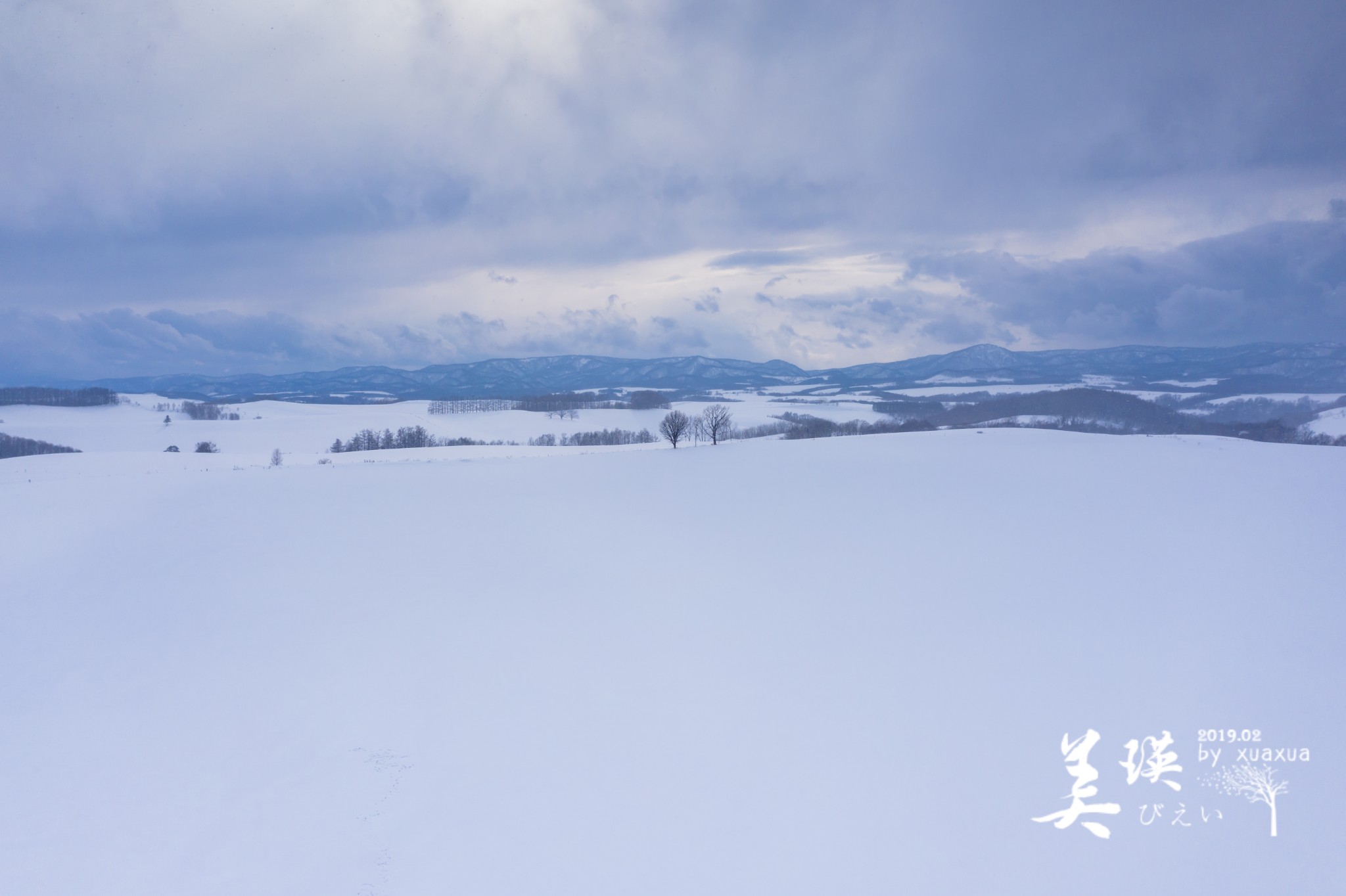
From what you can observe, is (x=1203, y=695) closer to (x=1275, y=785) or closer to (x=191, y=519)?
(x=1275, y=785)

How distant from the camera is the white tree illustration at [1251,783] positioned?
8781mm

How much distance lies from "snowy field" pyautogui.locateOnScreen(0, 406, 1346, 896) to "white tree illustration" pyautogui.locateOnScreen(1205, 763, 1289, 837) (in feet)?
0.83

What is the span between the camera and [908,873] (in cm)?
802

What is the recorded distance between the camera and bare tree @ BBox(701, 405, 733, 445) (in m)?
48.6

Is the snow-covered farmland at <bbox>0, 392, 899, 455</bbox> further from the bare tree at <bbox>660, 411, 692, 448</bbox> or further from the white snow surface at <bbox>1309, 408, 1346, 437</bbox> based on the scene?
the white snow surface at <bbox>1309, 408, 1346, 437</bbox>

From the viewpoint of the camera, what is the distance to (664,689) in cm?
1227

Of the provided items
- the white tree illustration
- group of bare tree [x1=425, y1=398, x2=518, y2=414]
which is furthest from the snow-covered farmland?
the white tree illustration

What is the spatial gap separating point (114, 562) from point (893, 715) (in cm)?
2429

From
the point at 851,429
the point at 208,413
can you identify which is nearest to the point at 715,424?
the point at 851,429

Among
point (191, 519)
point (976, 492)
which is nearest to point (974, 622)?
point (976, 492)

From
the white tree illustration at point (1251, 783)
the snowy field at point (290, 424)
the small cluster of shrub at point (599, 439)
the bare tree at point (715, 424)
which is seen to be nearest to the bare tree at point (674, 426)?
the bare tree at point (715, 424)

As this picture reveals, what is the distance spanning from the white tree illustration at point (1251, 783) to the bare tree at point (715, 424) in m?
37.8

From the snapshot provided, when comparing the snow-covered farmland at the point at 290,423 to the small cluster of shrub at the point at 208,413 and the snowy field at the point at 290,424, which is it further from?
the small cluster of shrub at the point at 208,413

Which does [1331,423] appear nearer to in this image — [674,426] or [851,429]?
[851,429]
